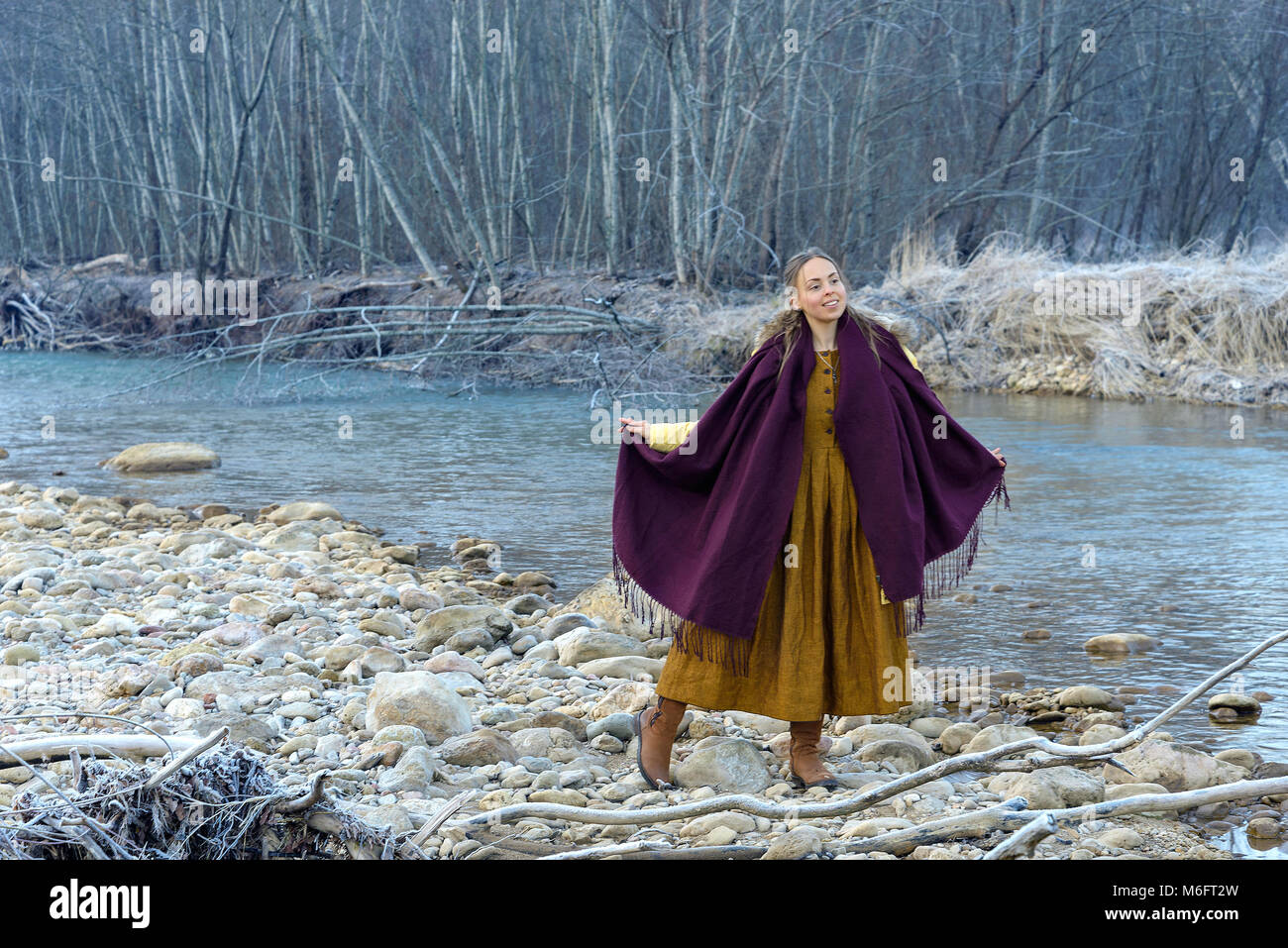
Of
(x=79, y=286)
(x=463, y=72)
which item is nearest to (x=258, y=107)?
(x=79, y=286)

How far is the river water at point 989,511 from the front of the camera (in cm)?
519

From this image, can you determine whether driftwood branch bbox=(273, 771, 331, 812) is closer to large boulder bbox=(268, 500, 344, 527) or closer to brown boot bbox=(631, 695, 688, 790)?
brown boot bbox=(631, 695, 688, 790)

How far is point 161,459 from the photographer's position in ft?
31.7

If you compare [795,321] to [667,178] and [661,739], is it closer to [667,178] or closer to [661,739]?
[661,739]

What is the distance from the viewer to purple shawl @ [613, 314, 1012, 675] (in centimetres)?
344

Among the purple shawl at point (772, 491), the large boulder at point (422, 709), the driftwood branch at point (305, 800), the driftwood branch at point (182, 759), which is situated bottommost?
the large boulder at point (422, 709)

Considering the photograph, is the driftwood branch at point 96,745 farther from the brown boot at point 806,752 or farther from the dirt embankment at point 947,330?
the dirt embankment at point 947,330

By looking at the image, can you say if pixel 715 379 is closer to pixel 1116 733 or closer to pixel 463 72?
pixel 463 72

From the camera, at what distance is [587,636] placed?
4781mm

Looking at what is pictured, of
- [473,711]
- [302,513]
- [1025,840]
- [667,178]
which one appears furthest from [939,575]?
[667,178]

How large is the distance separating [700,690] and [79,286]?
18.7 metres

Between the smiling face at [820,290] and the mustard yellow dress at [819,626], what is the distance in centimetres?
15

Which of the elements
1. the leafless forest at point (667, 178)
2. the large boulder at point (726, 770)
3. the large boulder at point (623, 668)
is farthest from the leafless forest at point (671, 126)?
the large boulder at point (726, 770)

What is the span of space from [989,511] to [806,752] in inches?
181
